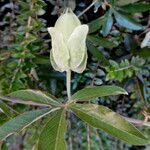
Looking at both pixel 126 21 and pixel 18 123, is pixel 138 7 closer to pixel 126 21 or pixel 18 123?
pixel 126 21

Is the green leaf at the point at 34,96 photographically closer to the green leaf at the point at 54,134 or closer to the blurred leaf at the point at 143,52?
the green leaf at the point at 54,134

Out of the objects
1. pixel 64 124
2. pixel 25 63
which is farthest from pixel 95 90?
pixel 25 63

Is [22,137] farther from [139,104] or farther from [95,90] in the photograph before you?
[95,90]

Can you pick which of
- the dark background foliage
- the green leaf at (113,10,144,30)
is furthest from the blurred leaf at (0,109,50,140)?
the green leaf at (113,10,144,30)

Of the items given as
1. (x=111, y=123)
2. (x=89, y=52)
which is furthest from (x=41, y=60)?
(x=111, y=123)

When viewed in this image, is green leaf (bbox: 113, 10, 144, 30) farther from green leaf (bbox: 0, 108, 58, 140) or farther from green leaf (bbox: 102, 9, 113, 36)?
green leaf (bbox: 0, 108, 58, 140)
